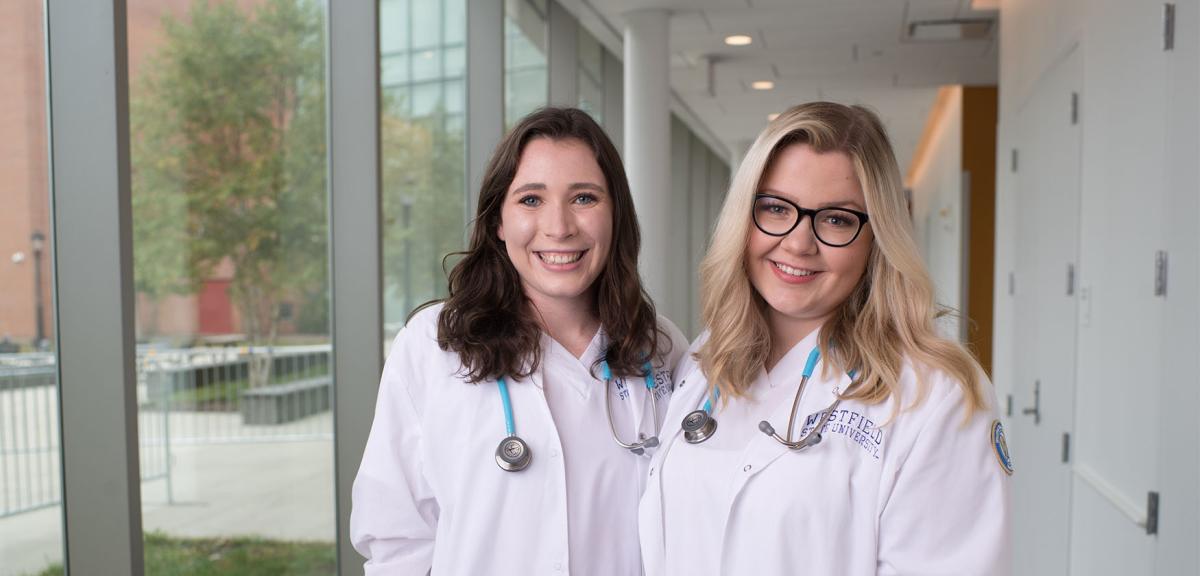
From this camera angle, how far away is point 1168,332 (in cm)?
205

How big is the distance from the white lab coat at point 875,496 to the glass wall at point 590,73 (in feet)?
15.8

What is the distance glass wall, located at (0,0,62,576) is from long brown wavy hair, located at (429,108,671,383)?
35.7 inches

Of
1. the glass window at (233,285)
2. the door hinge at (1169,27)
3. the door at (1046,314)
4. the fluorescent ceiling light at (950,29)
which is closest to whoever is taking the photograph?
the door hinge at (1169,27)

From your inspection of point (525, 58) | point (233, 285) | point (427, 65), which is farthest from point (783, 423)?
point (525, 58)

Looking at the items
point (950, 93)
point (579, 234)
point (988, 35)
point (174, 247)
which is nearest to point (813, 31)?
point (988, 35)

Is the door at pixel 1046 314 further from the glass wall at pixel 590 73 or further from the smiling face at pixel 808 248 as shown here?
the glass wall at pixel 590 73

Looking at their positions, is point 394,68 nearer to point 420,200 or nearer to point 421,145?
point 421,145

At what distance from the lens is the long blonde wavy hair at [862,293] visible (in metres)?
1.38

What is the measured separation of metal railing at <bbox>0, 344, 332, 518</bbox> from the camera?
2.02 m

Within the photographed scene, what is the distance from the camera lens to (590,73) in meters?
6.66

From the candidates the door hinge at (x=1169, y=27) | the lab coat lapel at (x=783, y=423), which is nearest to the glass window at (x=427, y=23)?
the door hinge at (x=1169, y=27)

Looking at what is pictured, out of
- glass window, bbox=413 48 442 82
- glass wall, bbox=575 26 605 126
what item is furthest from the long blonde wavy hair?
glass wall, bbox=575 26 605 126

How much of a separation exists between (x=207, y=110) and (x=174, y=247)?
0.60 metres

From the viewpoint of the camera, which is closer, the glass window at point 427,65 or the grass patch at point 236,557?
the grass patch at point 236,557
